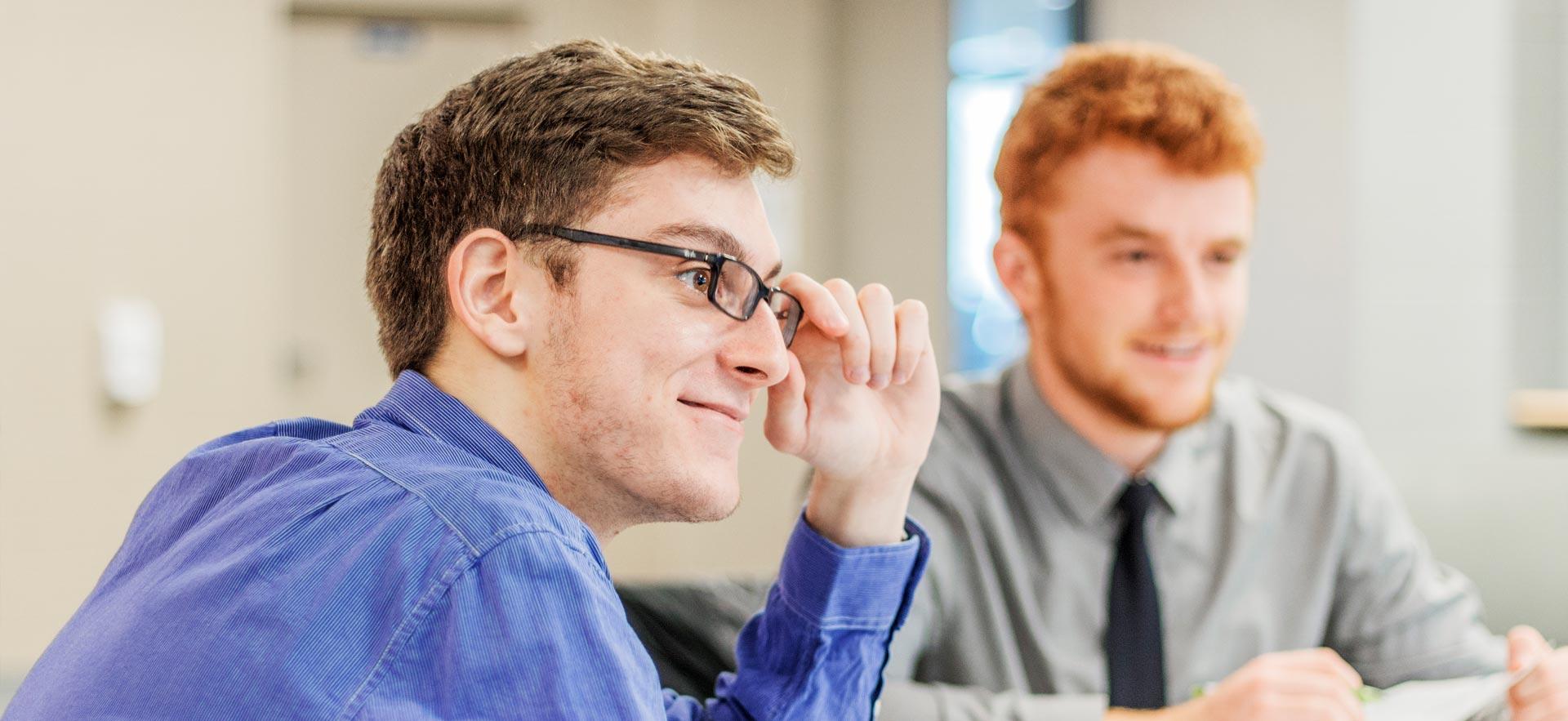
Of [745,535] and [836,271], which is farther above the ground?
[836,271]

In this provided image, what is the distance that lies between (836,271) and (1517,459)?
8.70ft

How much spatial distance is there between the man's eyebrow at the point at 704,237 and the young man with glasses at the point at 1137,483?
22.9 inches

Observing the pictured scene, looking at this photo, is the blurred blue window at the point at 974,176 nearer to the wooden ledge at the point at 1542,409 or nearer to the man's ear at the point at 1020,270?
the wooden ledge at the point at 1542,409

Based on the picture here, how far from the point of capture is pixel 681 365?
100cm

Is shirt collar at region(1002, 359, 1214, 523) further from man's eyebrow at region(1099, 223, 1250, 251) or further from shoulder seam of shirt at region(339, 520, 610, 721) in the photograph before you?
shoulder seam of shirt at region(339, 520, 610, 721)

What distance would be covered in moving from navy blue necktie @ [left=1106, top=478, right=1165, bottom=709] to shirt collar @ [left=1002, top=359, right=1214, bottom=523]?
5 cm

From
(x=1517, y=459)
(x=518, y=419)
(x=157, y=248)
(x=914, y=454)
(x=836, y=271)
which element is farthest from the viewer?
(x=836, y=271)

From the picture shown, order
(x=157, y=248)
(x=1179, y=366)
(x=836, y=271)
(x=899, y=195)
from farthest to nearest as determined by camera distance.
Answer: (x=836, y=271), (x=899, y=195), (x=157, y=248), (x=1179, y=366)

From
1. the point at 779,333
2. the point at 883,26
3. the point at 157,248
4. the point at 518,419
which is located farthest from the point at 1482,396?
the point at 157,248

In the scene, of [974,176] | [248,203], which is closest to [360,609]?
[248,203]

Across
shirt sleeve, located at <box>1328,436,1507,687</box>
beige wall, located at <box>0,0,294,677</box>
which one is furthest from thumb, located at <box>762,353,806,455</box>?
beige wall, located at <box>0,0,294,677</box>

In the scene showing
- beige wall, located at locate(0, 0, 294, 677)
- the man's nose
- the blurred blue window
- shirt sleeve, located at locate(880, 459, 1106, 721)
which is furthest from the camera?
the blurred blue window

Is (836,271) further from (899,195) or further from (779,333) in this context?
(779,333)

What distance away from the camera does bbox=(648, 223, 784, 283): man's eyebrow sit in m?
1.00
